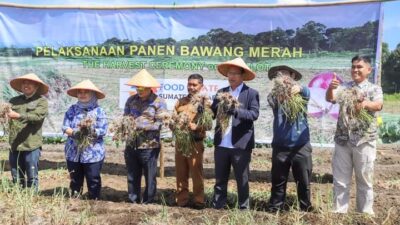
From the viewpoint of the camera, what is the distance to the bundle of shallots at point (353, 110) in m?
4.15

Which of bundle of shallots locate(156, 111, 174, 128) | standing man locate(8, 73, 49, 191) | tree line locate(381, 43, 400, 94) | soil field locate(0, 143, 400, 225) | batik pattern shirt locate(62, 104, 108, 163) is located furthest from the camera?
tree line locate(381, 43, 400, 94)

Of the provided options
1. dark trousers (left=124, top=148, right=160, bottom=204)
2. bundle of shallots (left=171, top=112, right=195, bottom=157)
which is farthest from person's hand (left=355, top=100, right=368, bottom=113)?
dark trousers (left=124, top=148, right=160, bottom=204)

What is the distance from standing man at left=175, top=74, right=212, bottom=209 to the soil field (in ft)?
0.92

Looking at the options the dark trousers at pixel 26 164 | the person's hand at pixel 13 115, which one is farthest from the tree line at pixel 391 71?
the person's hand at pixel 13 115

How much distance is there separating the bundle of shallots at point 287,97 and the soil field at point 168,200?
86 cm

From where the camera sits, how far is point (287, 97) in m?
4.45

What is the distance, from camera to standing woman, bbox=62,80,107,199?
5.13 meters

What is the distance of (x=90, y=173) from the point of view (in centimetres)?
529

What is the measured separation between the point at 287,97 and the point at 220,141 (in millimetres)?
898

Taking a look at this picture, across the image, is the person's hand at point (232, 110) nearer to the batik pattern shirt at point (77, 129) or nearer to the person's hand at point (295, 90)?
the person's hand at point (295, 90)

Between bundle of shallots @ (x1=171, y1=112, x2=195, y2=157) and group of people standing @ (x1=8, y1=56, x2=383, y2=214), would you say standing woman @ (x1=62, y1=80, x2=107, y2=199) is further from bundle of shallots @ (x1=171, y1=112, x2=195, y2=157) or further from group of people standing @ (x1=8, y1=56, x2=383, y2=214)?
bundle of shallots @ (x1=171, y1=112, x2=195, y2=157)

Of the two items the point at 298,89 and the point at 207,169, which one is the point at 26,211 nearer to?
the point at 298,89

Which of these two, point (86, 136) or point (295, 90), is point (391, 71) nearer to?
point (295, 90)

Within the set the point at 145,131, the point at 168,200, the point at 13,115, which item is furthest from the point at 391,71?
the point at 13,115
